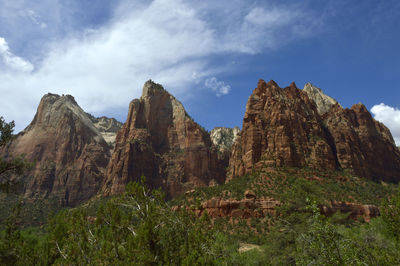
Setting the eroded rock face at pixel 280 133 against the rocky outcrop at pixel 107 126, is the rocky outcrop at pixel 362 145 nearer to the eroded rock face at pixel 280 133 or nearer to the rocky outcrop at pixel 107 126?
the eroded rock face at pixel 280 133

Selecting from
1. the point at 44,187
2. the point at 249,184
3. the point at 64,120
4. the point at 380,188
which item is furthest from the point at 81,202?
the point at 380,188

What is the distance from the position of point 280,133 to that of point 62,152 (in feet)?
307

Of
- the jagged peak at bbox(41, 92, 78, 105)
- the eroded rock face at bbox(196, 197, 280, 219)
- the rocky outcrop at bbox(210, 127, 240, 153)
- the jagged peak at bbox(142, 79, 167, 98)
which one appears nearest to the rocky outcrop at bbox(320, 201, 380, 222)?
the eroded rock face at bbox(196, 197, 280, 219)

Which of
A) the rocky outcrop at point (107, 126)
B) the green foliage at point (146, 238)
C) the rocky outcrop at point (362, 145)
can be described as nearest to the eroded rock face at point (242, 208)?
the rocky outcrop at point (362, 145)

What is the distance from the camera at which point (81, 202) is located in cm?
11094

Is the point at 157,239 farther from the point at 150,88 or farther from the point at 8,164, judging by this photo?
the point at 150,88

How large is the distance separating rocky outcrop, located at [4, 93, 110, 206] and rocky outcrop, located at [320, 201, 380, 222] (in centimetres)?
9071

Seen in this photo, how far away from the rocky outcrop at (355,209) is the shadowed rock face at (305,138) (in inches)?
681

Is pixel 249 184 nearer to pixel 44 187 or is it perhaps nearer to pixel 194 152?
pixel 194 152

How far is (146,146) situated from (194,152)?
19722 mm

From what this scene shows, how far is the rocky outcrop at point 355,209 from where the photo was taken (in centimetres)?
5552

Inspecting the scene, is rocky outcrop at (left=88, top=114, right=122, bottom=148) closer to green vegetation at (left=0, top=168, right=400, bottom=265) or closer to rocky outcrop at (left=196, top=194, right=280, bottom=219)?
rocky outcrop at (left=196, top=194, right=280, bottom=219)

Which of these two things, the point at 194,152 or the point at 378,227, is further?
the point at 194,152

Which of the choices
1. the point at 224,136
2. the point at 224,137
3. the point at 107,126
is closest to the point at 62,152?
the point at 107,126
